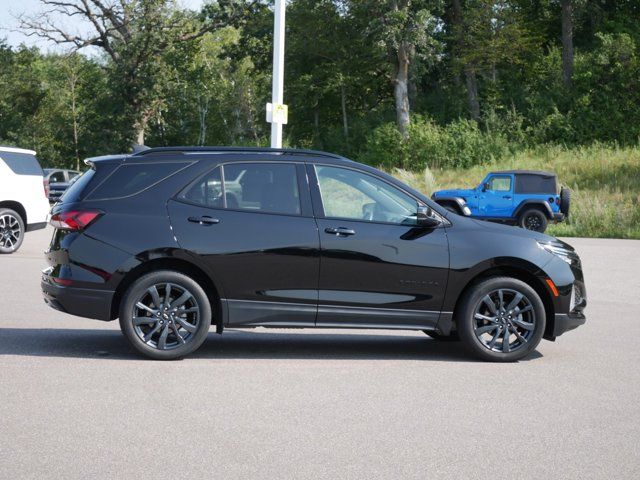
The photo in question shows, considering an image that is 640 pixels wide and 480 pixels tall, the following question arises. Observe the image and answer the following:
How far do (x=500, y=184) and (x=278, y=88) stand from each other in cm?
1064

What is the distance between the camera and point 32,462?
545cm

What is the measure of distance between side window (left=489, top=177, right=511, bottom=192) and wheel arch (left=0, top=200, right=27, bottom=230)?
15481mm

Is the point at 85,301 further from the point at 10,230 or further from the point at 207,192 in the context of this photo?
the point at 10,230

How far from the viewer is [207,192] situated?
871 cm

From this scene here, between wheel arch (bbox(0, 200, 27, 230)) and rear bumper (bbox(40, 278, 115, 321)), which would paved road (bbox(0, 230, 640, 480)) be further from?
wheel arch (bbox(0, 200, 27, 230))

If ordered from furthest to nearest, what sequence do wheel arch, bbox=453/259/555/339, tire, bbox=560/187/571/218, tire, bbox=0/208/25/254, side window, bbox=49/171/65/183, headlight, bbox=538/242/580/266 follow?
side window, bbox=49/171/65/183 < tire, bbox=560/187/571/218 < tire, bbox=0/208/25/254 < headlight, bbox=538/242/580/266 < wheel arch, bbox=453/259/555/339

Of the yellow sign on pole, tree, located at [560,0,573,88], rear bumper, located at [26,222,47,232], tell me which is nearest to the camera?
rear bumper, located at [26,222,47,232]

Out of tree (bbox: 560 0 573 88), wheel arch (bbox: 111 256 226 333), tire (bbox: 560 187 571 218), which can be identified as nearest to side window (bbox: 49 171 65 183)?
tire (bbox: 560 187 571 218)

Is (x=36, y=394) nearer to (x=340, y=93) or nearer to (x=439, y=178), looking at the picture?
(x=439, y=178)

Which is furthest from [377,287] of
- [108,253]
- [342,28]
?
[342,28]

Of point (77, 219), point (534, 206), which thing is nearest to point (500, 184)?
point (534, 206)

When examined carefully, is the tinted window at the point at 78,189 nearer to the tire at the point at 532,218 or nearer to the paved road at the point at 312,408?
the paved road at the point at 312,408

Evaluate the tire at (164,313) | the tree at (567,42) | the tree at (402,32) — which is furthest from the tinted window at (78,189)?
the tree at (567,42)

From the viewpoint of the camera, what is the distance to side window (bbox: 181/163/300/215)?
8.66 metres
